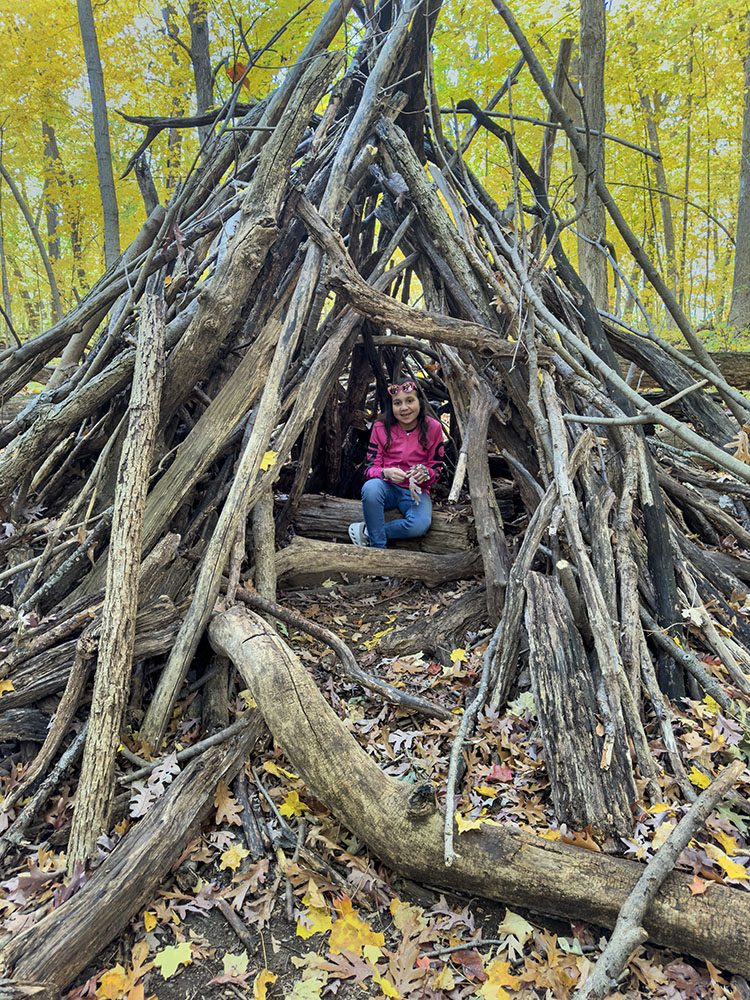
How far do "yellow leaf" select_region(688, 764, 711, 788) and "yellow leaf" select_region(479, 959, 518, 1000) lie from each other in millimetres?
1098

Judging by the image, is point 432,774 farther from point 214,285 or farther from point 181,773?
point 214,285

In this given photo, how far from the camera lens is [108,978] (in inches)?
77.6

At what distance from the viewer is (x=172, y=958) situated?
2066 millimetres

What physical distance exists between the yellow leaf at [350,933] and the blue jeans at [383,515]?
2642 mm

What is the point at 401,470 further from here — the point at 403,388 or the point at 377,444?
the point at 403,388

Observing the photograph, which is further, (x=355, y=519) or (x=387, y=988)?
(x=355, y=519)

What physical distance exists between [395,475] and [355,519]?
627 mm

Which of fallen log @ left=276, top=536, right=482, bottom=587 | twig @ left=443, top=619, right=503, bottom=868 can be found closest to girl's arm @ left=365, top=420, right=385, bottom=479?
fallen log @ left=276, top=536, right=482, bottom=587

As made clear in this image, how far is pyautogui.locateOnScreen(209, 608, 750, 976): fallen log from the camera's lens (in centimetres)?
195

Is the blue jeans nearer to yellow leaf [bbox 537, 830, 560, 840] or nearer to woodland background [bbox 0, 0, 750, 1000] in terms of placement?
woodland background [bbox 0, 0, 750, 1000]

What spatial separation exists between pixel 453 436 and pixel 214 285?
2710 millimetres

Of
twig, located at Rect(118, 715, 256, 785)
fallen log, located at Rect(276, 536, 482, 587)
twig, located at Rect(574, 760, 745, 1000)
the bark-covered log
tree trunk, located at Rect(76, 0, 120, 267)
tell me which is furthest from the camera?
tree trunk, located at Rect(76, 0, 120, 267)

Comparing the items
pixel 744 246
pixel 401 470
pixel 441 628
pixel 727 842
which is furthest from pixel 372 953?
pixel 744 246

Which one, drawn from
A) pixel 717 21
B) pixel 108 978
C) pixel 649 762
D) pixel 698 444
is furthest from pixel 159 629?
pixel 717 21
